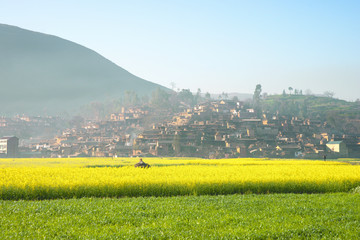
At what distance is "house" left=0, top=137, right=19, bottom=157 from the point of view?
112262mm

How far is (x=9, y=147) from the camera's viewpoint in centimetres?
11312

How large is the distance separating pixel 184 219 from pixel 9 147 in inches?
4456

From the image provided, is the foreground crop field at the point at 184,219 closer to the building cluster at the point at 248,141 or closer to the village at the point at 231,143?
the village at the point at 231,143

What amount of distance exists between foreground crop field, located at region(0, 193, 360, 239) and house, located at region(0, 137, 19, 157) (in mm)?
106044

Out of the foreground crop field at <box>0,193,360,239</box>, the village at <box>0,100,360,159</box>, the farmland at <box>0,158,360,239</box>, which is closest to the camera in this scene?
the foreground crop field at <box>0,193,360,239</box>

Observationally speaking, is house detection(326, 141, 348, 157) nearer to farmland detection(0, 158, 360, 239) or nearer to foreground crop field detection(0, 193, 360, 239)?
farmland detection(0, 158, 360, 239)

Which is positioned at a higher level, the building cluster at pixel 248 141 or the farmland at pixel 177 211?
the farmland at pixel 177 211

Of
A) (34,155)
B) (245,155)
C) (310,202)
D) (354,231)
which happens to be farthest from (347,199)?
(34,155)

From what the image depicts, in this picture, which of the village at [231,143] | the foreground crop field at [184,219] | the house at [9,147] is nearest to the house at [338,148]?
the village at [231,143]

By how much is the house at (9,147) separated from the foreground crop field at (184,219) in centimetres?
10604

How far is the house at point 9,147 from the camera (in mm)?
112262

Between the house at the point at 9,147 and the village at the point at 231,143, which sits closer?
the village at the point at 231,143

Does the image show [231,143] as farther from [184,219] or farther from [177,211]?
[184,219]

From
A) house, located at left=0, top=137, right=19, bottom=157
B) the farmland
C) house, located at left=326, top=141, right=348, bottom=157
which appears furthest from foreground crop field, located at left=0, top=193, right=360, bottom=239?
house, located at left=0, top=137, right=19, bottom=157
